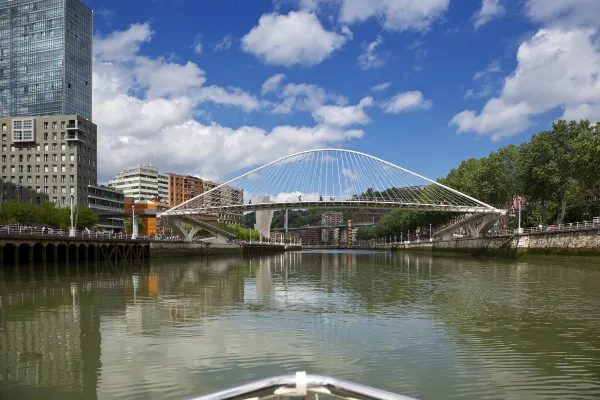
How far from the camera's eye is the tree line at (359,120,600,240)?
49.4 m

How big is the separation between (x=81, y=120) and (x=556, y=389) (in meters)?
94.0

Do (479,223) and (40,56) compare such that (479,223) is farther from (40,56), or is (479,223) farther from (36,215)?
(40,56)

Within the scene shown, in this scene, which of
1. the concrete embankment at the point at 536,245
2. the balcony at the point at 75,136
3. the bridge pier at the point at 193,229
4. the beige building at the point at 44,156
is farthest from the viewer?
the balcony at the point at 75,136

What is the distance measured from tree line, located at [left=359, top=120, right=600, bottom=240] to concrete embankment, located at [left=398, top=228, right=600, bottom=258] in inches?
176

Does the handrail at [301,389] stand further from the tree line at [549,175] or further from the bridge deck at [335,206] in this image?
the bridge deck at [335,206]

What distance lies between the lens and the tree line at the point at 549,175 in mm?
49375

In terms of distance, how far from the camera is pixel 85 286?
2366 centimetres

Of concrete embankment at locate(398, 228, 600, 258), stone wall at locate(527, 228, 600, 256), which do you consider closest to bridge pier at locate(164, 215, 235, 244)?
concrete embankment at locate(398, 228, 600, 258)

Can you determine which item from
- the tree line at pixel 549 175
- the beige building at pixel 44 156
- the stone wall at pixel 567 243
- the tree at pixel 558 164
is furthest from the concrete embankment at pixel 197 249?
the tree at pixel 558 164

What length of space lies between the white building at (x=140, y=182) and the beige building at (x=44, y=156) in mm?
73230

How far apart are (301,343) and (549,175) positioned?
4979 centimetres

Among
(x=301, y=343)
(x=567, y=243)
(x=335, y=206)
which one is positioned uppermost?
(x=335, y=206)

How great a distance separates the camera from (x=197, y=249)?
71938 mm

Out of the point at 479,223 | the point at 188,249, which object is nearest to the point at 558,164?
the point at 479,223
